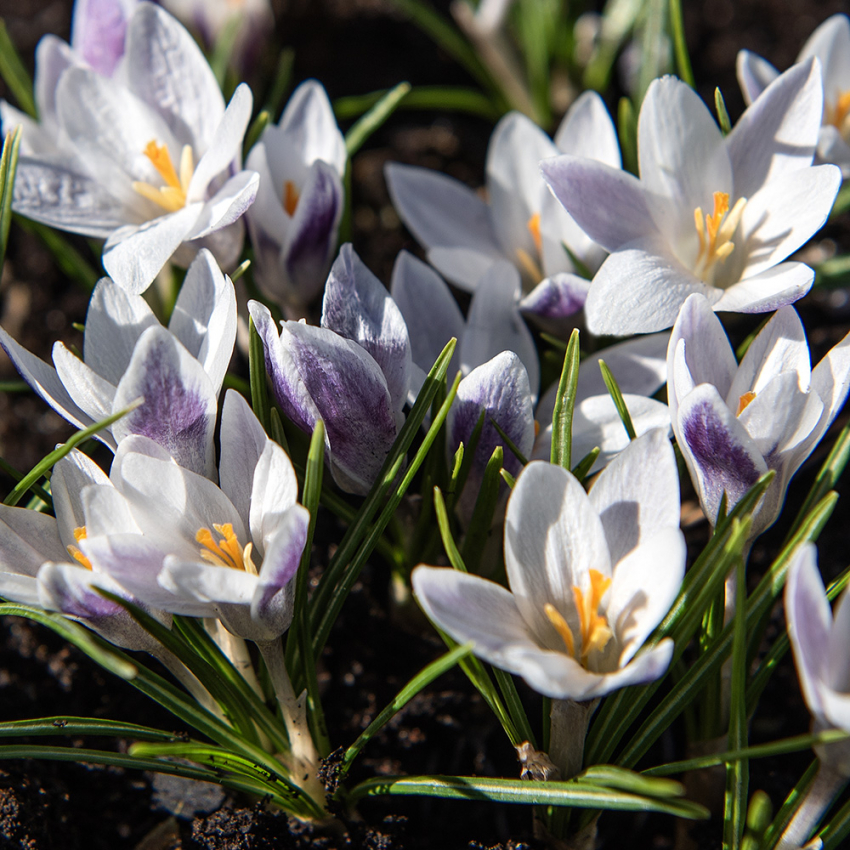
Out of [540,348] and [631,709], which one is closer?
[631,709]

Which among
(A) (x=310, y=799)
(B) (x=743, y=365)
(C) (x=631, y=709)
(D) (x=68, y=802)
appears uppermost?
(B) (x=743, y=365)

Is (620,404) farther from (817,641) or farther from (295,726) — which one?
(295,726)

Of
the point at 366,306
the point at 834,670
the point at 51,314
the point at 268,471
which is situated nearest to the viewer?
the point at 834,670

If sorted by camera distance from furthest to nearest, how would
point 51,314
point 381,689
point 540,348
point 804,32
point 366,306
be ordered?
point 804,32
point 51,314
point 540,348
point 381,689
point 366,306

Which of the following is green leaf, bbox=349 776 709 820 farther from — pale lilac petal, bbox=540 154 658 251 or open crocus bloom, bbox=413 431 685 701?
pale lilac petal, bbox=540 154 658 251

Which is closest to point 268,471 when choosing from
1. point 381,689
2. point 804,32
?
point 381,689

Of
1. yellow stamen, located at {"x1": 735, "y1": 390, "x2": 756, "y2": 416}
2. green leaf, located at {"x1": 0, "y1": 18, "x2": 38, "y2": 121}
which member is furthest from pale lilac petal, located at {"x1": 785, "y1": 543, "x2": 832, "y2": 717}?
green leaf, located at {"x1": 0, "y1": 18, "x2": 38, "y2": 121}

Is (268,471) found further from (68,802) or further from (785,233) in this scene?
(785,233)
